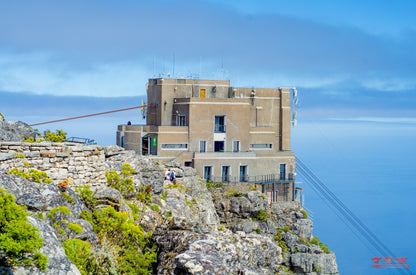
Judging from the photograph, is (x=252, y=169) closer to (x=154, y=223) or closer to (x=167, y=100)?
(x=167, y=100)

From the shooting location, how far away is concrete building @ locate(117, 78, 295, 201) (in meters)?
53.3

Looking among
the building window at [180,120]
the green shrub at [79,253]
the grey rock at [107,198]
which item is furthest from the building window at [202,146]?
the green shrub at [79,253]

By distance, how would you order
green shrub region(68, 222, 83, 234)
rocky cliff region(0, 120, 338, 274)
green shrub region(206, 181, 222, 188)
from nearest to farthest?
rocky cliff region(0, 120, 338, 274)
green shrub region(68, 222, 83, 234)
green shrub region(206, 181, 222, 188)

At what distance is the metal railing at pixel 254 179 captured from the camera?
53.7 meters

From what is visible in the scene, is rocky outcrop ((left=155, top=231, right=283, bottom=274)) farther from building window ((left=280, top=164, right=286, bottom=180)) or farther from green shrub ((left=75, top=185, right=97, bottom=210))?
building window ((left=280, top=164, right=286, bottom=180))

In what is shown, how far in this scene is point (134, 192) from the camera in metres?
21.1

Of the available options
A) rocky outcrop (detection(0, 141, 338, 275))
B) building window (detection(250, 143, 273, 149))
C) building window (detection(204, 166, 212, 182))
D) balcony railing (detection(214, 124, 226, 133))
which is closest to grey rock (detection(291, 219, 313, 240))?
building window (detection(250, 143, 273, 149))

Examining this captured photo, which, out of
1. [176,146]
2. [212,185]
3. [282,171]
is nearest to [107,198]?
[212,185]

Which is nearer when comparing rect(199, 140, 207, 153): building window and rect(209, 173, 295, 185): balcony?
rect(209, 173, 295, 185): balcony

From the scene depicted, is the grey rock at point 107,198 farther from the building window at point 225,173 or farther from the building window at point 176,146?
the building window at point 225,173

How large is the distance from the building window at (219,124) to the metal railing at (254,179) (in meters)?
4.50

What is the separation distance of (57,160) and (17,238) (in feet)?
25.1

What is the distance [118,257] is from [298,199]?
4691 centimetres

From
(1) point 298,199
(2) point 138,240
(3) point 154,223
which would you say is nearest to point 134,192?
(3) point 154,223
